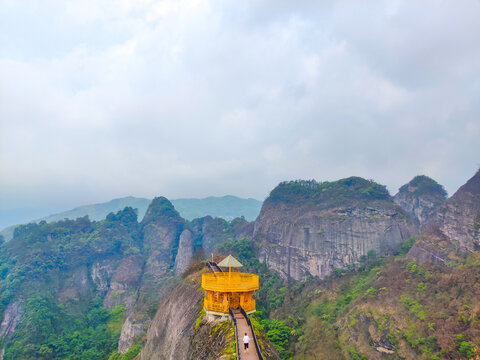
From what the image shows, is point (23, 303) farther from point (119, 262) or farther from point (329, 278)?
point (329, 278)

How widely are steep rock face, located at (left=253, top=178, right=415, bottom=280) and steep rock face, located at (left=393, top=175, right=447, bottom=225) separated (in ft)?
53.7

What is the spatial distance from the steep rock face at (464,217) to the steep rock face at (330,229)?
13214mm

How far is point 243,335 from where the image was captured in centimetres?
1307

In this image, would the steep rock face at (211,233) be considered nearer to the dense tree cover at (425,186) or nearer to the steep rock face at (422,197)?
the steep rock face at (422,197)

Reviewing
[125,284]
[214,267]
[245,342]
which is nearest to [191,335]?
[245,342]

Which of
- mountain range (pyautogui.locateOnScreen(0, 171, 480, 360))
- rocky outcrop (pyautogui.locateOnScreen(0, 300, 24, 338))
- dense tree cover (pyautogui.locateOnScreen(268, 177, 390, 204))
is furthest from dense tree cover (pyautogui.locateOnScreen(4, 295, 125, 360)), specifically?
dense tree cover (pyautogui.locateOnScreen(268, 177, 390, 204))

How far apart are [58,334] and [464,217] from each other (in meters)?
65.0

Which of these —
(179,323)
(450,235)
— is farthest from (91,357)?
(450,235)

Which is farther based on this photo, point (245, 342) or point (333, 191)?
point (333, 191)

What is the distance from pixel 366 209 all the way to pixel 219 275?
46.7 metres

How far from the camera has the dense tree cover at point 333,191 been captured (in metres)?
62.2

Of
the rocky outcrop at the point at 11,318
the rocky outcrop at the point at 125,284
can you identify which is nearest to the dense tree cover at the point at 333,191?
the rocky outcrop at the point at 125,284

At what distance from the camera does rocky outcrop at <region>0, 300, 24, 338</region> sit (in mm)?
52709

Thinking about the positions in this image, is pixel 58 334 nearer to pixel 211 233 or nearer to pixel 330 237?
pixel 330 237
